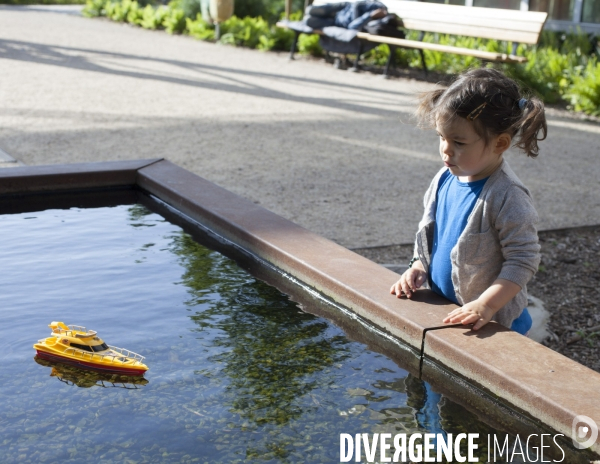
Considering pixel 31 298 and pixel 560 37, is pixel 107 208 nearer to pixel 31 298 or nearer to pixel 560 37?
pixel 31 298

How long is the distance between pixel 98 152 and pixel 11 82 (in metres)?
4.20

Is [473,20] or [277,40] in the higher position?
[473,20]

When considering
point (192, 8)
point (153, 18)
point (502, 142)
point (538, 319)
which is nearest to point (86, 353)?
point (502, 142)

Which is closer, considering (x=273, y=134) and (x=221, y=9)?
(x=273, y=134)

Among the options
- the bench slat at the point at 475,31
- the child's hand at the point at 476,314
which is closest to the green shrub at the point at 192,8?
the bench slat at the point at 475,31

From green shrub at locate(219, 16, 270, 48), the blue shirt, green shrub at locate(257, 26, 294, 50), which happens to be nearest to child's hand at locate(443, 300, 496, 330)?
the blue shirt

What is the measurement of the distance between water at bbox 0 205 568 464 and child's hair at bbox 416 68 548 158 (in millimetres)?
922

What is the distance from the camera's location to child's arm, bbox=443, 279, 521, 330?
2834 mm

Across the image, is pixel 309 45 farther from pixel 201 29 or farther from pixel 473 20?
pixel 473 20

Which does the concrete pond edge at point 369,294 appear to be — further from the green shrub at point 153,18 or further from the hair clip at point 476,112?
the green shrub at point 153,18

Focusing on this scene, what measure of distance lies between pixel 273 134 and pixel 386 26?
521 centimetres

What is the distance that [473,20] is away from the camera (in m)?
11.7

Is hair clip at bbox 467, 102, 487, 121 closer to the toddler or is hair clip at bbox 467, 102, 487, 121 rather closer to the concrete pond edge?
the toddler

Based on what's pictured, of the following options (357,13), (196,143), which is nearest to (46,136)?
(196,143)
